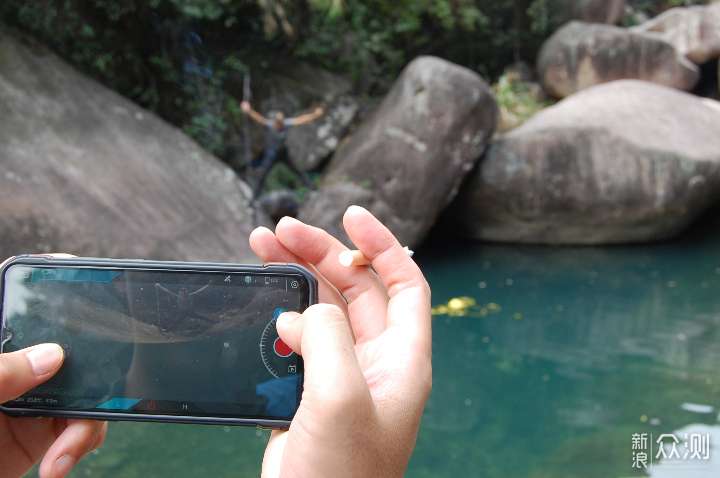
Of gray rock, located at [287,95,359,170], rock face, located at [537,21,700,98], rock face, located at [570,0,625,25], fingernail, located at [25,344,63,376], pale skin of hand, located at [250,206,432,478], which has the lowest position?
gray rock, located at [287,95,359,170]

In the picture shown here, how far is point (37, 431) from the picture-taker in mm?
1278

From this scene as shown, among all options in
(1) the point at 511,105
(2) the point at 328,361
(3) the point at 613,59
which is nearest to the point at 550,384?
(2) the point at 328,361

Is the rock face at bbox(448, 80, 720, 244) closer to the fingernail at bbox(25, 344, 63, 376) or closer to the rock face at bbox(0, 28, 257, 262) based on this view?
the rock face at bbox(0, 28, 257, 262)

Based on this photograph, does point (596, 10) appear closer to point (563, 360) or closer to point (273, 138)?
point (273, 138)

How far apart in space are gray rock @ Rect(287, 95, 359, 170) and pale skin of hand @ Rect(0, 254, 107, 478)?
596cm

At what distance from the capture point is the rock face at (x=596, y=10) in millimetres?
10859

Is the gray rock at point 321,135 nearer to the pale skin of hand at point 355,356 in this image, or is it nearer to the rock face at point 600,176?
the rock face at point 600,176

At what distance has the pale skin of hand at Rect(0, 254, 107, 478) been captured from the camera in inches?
42.8

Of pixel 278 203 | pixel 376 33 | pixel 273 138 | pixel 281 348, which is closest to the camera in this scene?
pixel 281 348

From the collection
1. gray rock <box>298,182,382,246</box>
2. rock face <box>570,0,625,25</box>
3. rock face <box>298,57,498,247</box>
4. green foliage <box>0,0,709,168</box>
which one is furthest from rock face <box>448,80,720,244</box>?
rock face <box>570,0,625,25</box>

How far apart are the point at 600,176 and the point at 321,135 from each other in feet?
12.8

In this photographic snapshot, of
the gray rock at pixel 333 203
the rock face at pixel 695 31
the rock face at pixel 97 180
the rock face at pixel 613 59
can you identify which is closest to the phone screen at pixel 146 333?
the rock face at pixel 97 180

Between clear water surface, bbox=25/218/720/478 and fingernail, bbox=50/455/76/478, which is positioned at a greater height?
fingernail, bbox=50/455/76/478

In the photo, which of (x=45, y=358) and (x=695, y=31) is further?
(x=695, y=31)
